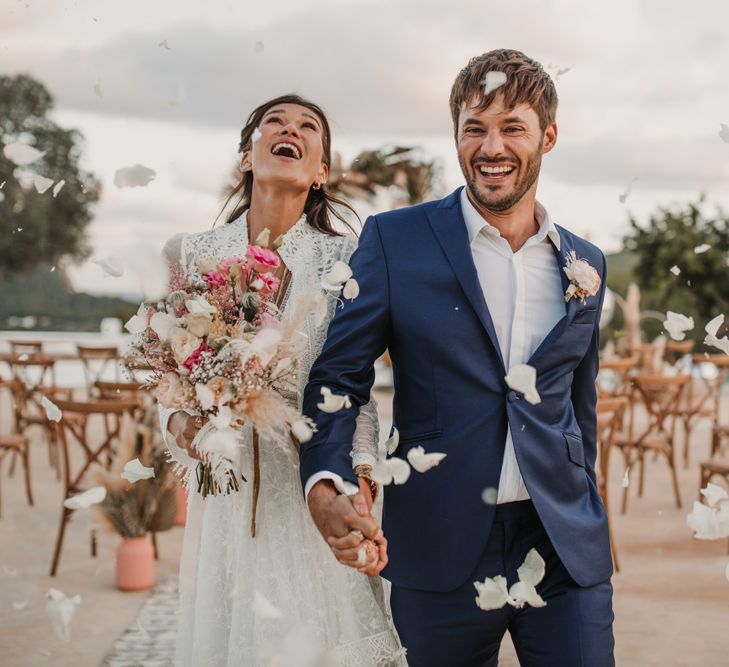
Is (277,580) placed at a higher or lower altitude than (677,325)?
lower

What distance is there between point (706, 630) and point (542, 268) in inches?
127

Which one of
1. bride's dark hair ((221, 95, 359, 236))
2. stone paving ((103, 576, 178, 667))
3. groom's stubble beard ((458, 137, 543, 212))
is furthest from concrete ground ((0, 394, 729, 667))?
groom's stubble beard ((458, 137, 543, 212))

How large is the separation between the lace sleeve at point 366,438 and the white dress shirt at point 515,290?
1.02 feet

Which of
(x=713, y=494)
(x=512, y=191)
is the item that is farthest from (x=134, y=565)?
(x=512, y=191)

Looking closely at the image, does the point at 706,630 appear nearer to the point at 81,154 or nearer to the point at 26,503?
the point at 26,503

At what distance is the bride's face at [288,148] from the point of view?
103 inches

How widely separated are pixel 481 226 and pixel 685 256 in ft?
66.0

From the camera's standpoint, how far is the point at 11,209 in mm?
20234

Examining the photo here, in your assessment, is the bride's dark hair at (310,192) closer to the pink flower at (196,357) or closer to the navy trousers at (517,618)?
the pink flower at (196,357)

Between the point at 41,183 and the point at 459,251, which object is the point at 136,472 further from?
the point at 459,251

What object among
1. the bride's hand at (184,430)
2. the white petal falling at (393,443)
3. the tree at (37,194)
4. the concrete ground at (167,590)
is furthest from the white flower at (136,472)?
the tree at (37,194)

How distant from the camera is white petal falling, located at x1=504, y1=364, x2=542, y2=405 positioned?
1.97 metres

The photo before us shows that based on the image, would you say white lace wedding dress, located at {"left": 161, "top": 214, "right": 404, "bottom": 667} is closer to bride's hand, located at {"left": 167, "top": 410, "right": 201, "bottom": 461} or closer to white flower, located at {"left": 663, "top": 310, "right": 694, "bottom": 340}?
bride's hand, located at {"left": 167, "top": 410, "right": 201, "bottom": 461}

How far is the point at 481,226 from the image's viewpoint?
215cm
